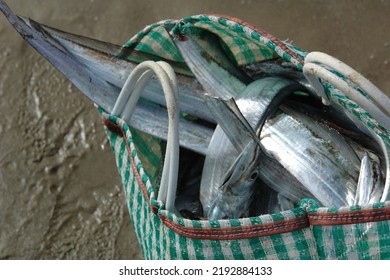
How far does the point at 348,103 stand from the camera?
151cm

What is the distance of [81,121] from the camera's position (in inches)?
115

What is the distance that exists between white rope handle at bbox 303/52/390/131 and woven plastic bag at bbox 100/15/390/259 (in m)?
0.15

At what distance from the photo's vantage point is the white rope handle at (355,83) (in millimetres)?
1283

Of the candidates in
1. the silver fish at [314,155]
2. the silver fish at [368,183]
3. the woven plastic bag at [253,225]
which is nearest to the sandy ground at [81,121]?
the woven plastic bag at [253,225]

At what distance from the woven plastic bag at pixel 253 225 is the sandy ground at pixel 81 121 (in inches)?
30.3

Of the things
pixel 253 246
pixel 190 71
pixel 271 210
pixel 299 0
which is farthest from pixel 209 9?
pixel 253 246

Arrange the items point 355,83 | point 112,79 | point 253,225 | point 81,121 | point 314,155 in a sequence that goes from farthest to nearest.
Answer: point 81,121 < point 112,79 < point 314,155 < point 253,225 < point 355,83

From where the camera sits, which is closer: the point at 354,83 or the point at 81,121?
the point at 354,83

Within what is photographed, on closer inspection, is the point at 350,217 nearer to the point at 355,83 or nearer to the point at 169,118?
the point at 355,83

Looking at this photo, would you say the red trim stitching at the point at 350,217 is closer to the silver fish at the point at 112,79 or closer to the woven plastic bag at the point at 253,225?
the woven plastic bag at the point at 253,225

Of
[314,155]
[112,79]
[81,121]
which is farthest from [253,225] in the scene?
[81,121]

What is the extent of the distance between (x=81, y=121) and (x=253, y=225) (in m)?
1.63

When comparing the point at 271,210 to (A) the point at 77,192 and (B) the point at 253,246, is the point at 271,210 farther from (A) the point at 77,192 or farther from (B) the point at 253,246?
(A) the point at 77,192

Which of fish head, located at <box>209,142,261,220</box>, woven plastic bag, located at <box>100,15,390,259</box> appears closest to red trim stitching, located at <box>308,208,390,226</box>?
woven plastic bag, located at <box>100,15,390,259</box>
